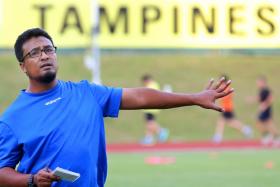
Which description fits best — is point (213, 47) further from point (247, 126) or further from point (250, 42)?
point (247, 126)

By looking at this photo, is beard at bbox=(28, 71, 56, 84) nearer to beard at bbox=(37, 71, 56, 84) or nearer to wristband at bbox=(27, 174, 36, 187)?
beard at bbox=(37, 71, 56, 84)

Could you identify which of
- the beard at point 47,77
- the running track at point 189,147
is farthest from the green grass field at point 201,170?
the beard at point 47,77

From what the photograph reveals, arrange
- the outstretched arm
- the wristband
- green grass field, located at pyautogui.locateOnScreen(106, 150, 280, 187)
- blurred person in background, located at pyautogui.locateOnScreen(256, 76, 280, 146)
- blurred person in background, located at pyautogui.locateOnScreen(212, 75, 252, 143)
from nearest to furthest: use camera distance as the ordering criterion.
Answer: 1. the wristband
2. the outstretched arm
3. green grass field, located at pyautogui.locateOnScreen(106, 150, 280, 187)
4. blurred person in background, located at pyautogui.locateOnScreen(256, 76, 280, 146)
5. blurred person in background, located at pyautogui.locateOnScreen(212, 75, 252, 143)

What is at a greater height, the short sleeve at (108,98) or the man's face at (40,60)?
the man's face at (40,60)

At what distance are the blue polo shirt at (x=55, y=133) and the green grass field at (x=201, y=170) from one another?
8.02 m

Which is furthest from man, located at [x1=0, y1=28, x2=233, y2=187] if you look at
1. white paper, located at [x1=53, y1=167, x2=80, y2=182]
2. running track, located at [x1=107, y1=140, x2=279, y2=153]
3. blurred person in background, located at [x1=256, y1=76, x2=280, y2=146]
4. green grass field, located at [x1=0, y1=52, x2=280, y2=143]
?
green grass field, located at [x1=0, y1=52, x2=280, y2=143]

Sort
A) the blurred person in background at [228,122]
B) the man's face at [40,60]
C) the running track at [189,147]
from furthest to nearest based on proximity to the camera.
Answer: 1. the blurred person in background at [228,122]
2. the running track at [189,147]
3. the man's face at [40,60]

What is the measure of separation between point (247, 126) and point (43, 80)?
2500 cm

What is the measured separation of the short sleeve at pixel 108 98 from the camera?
595 centimetres

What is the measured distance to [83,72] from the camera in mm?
34938

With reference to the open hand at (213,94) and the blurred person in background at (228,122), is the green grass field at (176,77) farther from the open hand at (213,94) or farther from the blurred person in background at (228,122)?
the open hand at (213,94)

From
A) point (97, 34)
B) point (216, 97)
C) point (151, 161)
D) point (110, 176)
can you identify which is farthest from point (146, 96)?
point (97, 34)

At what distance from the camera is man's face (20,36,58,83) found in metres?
5.76

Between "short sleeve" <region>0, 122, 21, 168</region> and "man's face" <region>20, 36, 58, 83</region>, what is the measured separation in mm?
391
